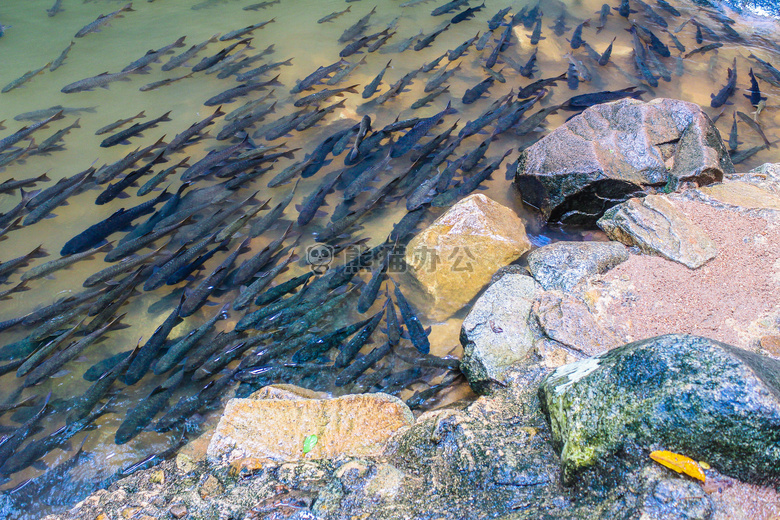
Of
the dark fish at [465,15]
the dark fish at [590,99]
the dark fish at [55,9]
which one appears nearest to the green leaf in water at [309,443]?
the dark fish at [590,99]

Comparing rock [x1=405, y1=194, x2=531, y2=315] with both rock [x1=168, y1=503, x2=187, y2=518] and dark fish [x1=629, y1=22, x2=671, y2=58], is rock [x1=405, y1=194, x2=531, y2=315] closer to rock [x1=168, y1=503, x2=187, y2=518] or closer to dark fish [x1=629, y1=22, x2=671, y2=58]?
rock [x1=168, y1=503, x2=187, y2=518]

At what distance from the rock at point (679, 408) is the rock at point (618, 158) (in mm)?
2918

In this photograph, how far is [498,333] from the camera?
3.52 metres

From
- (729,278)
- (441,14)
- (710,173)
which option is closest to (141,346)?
(729,278)

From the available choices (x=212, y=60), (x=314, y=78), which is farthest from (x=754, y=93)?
(x=212, y=60)

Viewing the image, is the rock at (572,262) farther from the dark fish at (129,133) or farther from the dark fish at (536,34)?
the dark fish at (129,133)

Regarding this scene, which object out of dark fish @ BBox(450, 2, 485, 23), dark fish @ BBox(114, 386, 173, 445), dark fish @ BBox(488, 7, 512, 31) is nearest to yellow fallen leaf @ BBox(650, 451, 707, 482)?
dark fish @ BBox(114, 386, 173, 445)

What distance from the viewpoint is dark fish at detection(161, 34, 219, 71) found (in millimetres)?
7125

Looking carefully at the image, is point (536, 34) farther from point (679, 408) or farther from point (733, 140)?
point (679, 408)

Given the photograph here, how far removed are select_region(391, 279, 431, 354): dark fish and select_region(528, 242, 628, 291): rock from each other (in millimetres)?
1085

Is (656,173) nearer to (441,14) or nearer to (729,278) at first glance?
(729,278)

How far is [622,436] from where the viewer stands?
2.03 metres

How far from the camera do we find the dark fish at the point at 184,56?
7.12 m

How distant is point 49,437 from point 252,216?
8.94ft
